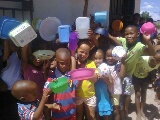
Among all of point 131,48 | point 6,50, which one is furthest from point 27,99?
point 131,48

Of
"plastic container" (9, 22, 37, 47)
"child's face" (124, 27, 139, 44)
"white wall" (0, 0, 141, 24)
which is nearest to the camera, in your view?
"plastic container" (9, 22, 37, 47)

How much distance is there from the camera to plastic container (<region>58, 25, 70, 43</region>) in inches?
125

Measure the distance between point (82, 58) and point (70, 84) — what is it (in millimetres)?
458

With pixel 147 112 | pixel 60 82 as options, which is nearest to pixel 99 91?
pixel 60 82

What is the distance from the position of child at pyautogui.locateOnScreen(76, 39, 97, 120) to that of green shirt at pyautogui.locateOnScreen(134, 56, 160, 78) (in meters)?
1.01

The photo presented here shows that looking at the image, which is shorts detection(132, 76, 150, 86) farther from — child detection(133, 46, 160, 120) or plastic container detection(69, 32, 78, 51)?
plastic container detection(69, 32, 78, 51)

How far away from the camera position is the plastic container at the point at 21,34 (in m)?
2.59

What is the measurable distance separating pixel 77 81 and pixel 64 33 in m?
0.73

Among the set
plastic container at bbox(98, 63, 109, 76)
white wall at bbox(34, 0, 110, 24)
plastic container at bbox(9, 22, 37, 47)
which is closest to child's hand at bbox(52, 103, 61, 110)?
plastic container at bbox(98, 63, 109, 76)

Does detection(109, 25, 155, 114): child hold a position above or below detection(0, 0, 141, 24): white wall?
below

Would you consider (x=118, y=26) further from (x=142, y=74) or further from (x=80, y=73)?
(x=80, y=73)

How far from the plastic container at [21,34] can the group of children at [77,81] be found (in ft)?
0.53

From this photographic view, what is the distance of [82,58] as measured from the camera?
311 centimetres

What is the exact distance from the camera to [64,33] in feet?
10.5
